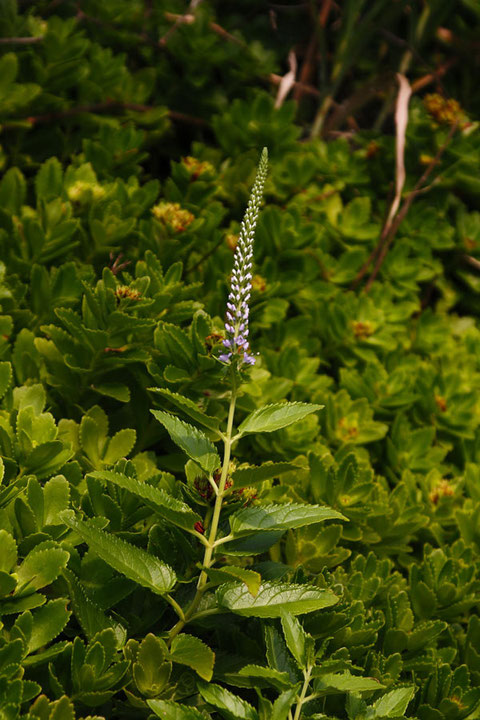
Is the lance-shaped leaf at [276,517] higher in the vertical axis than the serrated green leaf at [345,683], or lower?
higher

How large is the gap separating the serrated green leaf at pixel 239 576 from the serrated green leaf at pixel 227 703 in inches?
7.4

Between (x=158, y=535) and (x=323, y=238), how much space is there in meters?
1.53

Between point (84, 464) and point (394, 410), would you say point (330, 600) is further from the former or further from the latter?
point (394, 410)

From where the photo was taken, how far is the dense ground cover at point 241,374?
4.12ft

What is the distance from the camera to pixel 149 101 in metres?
3.06

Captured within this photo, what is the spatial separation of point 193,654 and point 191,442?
1.20 feet

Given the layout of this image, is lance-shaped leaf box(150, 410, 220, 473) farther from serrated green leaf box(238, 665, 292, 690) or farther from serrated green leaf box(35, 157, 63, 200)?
serrated green leaf box(35, 157, 63, 200)

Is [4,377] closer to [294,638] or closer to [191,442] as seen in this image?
[191,442]

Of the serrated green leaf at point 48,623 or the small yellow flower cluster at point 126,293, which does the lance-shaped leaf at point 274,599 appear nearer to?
the serrated green leaf at point 48,623

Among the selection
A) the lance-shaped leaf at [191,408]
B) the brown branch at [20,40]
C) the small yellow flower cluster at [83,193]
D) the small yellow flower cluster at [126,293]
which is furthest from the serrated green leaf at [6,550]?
the brown branch at [20,40]

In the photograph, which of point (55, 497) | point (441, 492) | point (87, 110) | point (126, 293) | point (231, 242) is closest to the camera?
point (55, 497)

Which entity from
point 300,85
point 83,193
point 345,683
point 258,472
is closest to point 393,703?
point 345,683

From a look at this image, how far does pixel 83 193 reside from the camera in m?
2.12

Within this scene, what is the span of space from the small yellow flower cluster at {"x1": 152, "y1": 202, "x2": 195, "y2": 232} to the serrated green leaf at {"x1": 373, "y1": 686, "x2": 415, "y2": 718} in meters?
1.35
